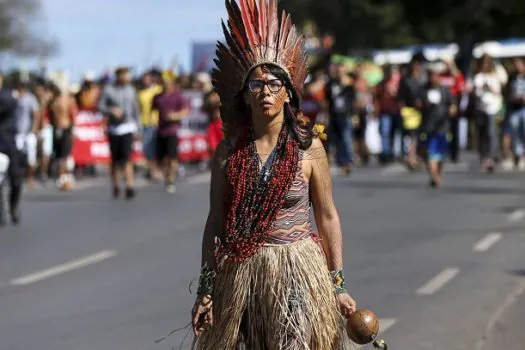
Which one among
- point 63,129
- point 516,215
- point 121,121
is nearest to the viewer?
point 516,215

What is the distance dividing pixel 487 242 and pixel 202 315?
30.4 ft

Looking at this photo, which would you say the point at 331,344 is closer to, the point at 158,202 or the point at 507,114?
the point at 158,202

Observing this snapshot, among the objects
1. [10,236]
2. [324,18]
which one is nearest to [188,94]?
[10,236]

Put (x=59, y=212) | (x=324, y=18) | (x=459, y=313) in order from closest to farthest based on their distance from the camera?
1. (x=459, y=313)
2. (x=59, y=212)
3. (x=324, y=18)

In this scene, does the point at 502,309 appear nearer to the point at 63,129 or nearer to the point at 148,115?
the point at 63,129

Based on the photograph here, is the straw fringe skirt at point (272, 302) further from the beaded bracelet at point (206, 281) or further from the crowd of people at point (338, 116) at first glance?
the crowd of people at point (338, 116)

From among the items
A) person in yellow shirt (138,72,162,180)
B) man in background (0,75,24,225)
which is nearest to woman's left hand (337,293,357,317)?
man in background (0,75,24,225)

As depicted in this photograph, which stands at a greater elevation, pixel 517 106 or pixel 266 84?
Answer: pixel 266 84

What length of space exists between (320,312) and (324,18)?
263ft

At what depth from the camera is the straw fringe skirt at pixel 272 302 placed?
5992 millimetres

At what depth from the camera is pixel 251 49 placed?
19.9ft

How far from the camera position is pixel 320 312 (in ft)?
19.9

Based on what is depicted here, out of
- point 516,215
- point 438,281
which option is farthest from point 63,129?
point 438,281

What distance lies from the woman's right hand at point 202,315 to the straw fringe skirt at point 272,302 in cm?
3
